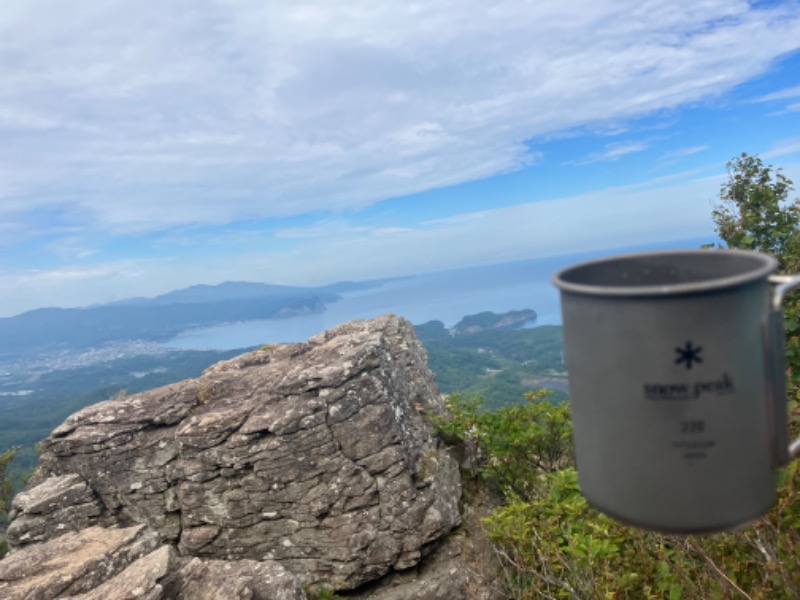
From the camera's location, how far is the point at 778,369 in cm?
240

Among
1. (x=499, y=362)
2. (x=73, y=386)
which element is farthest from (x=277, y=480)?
(x=73, y=386)

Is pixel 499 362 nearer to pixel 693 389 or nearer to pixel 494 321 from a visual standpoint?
pixel 494 321

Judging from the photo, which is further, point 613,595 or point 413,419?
point 413,419

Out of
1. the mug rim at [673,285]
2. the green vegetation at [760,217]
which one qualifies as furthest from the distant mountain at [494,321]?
the mug rim at [673,285]

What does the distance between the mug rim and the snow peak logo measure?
40cm

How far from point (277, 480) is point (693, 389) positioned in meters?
8.31

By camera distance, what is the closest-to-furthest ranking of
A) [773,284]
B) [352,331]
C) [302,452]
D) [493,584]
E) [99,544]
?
[773,284] → [99,544] → [493,584] → [302,452] → [352,331]

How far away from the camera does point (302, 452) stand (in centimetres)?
934

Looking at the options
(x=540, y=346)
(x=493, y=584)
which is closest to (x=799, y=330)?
(x=493, y=584)

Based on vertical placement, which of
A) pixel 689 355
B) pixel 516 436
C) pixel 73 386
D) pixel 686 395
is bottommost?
pixel 73 386

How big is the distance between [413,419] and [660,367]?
28.2 ft

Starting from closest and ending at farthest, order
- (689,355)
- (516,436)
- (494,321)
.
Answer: (689,355) < (516,436) < (494,321)

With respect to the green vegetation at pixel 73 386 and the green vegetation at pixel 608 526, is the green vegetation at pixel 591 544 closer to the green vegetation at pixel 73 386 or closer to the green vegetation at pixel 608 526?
the green vegetation at pixel 608 526

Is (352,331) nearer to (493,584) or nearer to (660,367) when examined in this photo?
(493,584)
